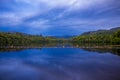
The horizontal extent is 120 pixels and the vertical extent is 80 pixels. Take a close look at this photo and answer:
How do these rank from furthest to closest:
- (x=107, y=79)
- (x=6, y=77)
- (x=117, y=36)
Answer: (x=117, y=36) < (x=6, y=77) < (x=107, y=79)

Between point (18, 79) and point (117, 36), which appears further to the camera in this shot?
point (117, 36)

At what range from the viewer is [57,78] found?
20.5 m

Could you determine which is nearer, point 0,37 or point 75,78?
point 75,78

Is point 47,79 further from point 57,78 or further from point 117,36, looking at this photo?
point 117,36

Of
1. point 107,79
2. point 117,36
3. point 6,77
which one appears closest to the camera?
point 107,79

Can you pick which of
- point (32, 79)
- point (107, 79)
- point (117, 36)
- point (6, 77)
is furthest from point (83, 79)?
point (117, 36)

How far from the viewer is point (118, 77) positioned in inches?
804

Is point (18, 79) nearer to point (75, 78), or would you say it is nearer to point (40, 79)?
point (40, 79)

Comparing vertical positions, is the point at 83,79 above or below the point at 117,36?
below

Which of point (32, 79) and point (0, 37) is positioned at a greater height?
point (0, 37)

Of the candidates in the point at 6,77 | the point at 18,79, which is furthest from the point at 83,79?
the point at 6,77

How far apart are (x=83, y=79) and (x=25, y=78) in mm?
5801

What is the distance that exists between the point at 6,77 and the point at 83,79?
790cm

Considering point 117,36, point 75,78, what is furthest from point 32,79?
point 117,36
